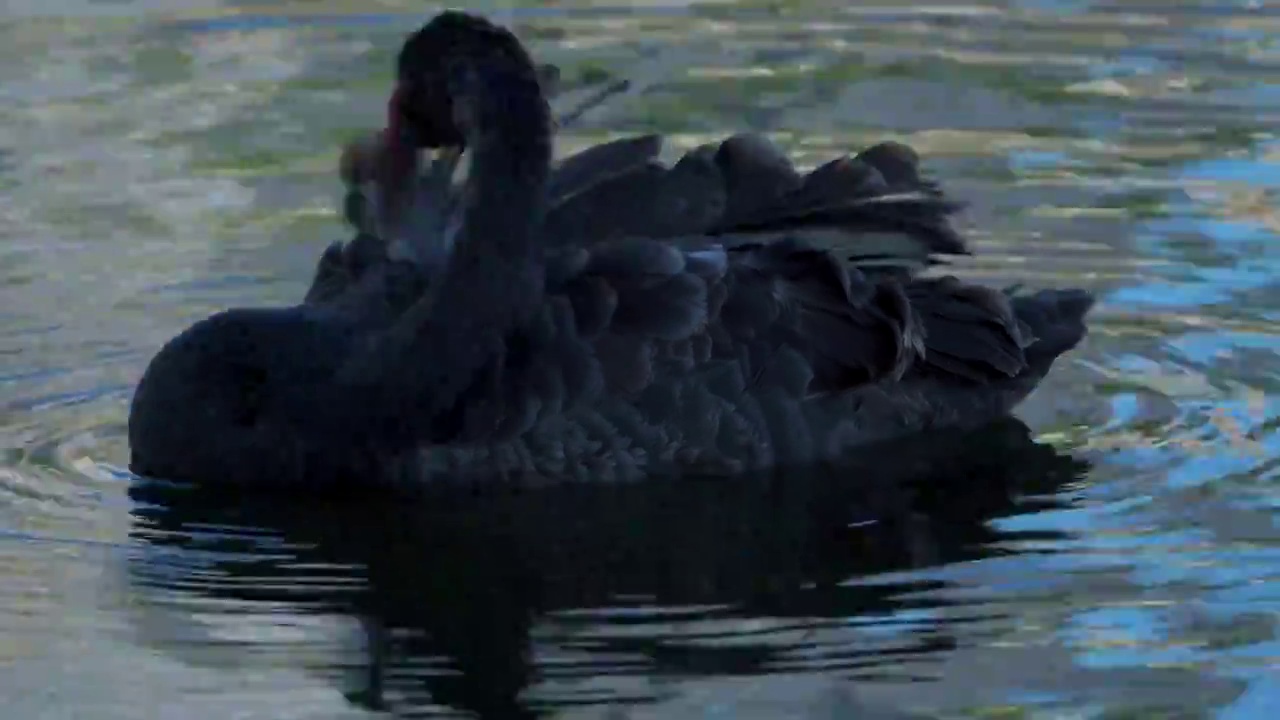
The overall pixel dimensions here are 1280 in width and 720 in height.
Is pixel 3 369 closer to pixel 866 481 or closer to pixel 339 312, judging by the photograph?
pixel 339 312

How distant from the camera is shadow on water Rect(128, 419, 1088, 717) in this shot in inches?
234

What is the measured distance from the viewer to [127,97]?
11789 millimetres

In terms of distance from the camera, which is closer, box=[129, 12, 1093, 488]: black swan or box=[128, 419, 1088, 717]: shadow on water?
box=[128, 419, 1088, 717]: shadow on water

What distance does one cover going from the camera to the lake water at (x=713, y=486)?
589cm

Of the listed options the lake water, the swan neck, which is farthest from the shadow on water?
the swan neck

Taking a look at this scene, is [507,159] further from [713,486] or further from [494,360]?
[713,486]

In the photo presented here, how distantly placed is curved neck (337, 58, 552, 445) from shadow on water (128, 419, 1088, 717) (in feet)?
0.88

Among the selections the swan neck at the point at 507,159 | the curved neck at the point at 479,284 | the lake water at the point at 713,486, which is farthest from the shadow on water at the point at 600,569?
the swan neck at the point at 507,159

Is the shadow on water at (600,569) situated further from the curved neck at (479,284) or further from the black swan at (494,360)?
the curved neck at (479,284)

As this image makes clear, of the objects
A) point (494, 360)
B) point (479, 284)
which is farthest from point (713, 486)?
point (479, 284)

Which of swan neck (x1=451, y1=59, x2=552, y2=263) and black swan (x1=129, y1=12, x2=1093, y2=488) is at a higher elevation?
swan neck (x1=451, y1=59, x2=552, y2=263)

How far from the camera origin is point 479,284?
7.40 metres

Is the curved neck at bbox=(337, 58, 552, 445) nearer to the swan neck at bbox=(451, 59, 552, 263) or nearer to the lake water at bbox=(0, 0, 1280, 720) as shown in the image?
the swan neck at bbox=(451, 59, 552, 263)

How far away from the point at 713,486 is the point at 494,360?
Result: 2.34ft
